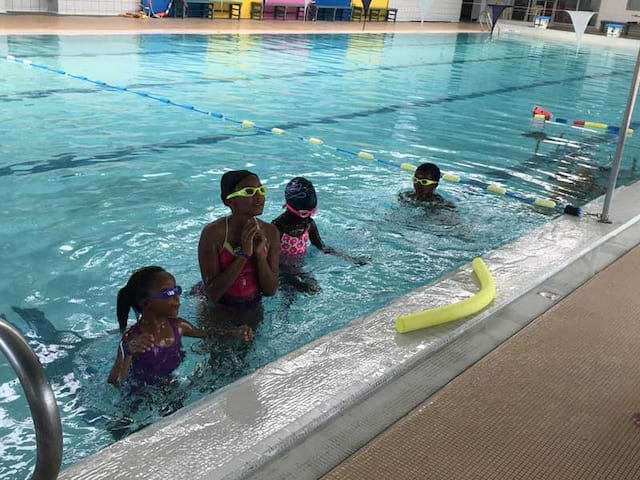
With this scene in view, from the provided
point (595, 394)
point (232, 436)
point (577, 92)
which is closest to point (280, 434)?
point (232, 436)

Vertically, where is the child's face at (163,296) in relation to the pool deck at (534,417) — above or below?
above

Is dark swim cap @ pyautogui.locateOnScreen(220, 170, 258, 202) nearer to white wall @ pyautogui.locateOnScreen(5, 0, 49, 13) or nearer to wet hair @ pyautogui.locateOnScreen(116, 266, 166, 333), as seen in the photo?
wet hair @ pyautogui.locateOnScreen(116, 266, 166, 333)

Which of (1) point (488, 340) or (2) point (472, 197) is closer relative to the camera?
(1) point (488, 340)

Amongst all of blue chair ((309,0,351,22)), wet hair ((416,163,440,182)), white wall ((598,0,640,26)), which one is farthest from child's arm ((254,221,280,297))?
white wall ((598,0,640,26))

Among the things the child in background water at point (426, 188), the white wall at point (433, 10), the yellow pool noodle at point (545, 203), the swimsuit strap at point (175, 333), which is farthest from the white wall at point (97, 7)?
the swimsuit strap at point (175, 333)

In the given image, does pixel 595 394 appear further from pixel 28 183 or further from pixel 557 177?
pixel 557 177

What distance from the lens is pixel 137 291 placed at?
7.98ft

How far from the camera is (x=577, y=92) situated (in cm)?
1324

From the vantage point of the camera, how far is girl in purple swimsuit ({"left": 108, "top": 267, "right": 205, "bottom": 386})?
2.41 m

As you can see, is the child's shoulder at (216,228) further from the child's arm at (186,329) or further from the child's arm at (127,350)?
the child's arm at (127,350)

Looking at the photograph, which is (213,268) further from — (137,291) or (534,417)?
(534,417)

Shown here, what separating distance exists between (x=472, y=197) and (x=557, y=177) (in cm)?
155

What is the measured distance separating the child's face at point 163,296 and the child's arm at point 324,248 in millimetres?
1686

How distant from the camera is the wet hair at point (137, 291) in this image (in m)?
2.41
